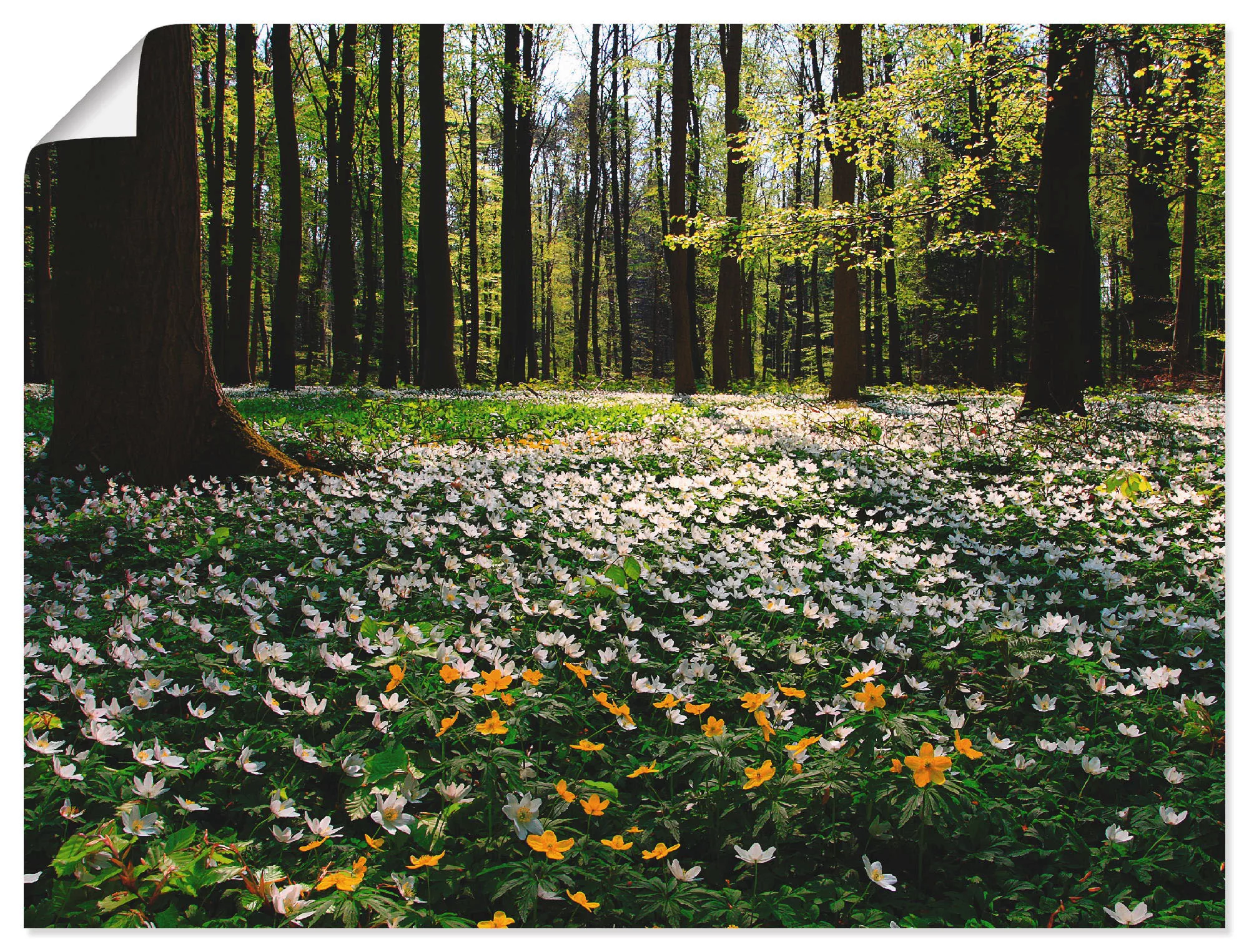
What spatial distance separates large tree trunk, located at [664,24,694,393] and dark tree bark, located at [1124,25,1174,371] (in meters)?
7.38

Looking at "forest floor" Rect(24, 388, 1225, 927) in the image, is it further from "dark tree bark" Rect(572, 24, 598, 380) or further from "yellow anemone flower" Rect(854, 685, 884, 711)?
"dark tree bark" Rect(572, 24, 598, 380)

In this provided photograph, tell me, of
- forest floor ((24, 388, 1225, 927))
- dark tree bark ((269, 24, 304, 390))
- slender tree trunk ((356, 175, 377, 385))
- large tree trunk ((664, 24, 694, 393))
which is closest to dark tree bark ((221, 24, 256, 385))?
dark tree bark ((269, 24, 304, 390))

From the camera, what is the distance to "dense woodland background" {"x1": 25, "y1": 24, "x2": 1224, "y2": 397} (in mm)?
5059

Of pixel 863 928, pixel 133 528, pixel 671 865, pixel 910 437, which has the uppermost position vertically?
pixel 910 437

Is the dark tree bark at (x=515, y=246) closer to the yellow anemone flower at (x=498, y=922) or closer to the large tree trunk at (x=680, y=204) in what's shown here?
the large tree trunk at (x=680, y=204)

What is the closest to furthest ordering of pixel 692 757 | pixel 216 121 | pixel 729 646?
pixel 692 757 < pixel 729 646 < pixel 216 121

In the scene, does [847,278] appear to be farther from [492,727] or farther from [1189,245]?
[492,727]

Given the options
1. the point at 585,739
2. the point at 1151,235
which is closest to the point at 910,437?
the point at 1151,235

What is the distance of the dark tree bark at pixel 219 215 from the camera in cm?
1376

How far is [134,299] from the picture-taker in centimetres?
374

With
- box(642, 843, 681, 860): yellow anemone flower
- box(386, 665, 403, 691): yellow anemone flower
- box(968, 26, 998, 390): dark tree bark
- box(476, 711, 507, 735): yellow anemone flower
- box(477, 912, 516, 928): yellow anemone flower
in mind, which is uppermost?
box(968, 26, 998, 390): dark tree bark

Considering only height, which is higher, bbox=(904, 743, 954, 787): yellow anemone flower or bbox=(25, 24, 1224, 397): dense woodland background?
bbox=(25, 24, 1224, 397): dense woodland background

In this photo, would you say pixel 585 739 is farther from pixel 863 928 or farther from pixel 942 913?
pixel 942 913

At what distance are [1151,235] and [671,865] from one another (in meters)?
6.01
